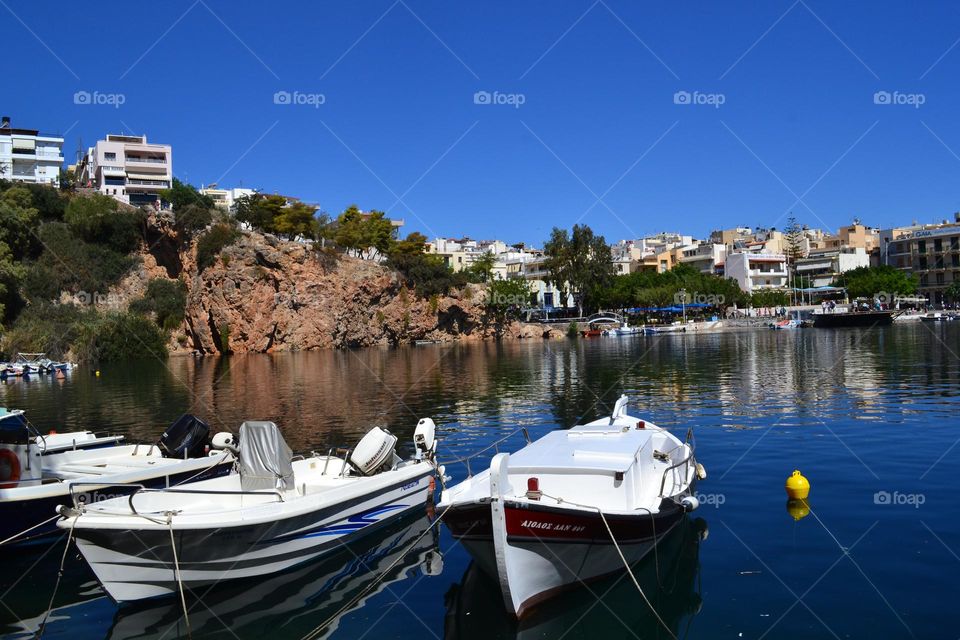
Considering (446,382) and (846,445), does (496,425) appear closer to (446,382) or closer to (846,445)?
(846,445)

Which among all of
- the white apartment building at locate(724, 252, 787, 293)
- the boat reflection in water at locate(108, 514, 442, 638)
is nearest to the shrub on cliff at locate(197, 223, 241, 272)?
the boat reflection in water at locate(108, 514, 442, 638)

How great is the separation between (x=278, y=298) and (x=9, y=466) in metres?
70.0

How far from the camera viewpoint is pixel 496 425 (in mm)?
25844

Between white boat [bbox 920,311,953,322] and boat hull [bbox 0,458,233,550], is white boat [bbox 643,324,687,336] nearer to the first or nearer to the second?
white boat [bbox 920,311,953,322]

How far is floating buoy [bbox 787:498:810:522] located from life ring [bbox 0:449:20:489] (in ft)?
47.6

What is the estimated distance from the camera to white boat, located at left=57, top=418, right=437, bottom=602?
36.0 feet

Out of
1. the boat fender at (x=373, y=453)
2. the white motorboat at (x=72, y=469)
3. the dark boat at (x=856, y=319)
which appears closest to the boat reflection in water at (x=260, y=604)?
the white motorboat at (x=72, y=469)

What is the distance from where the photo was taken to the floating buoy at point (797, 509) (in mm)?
14105

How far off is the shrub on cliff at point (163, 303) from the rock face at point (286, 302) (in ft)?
4.92

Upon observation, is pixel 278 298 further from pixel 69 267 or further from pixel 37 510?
pixel 37 510

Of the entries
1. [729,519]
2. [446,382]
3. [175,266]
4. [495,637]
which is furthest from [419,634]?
[175,266]

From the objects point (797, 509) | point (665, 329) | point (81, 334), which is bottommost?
point (797, 509)

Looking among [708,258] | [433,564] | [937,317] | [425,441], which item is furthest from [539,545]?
[708,258]

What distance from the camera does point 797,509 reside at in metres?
14.5
